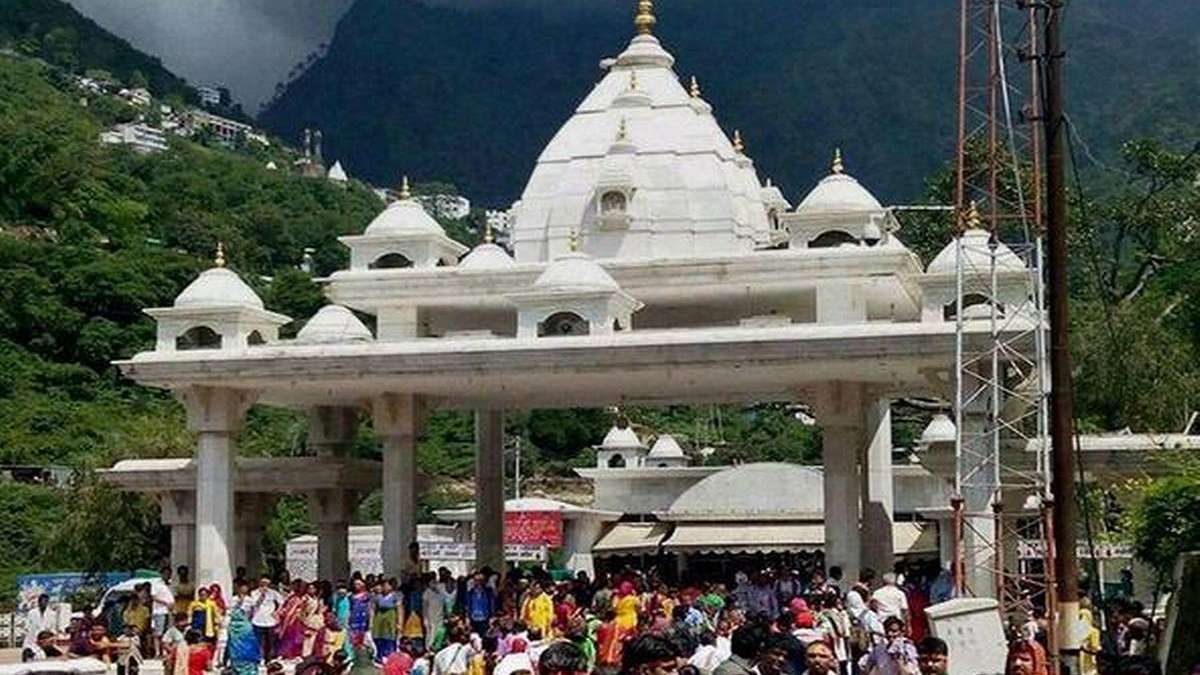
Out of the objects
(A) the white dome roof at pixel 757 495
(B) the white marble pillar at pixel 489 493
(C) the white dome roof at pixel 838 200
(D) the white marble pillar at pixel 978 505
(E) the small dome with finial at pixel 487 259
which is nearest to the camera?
(D) the white marble pillar at pixel 978 505

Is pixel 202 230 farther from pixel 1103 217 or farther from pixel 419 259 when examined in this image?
pixel 419 259

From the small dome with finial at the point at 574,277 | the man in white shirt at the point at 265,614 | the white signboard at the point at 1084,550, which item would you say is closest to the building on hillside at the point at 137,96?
the white signboard at the point at 1084,550

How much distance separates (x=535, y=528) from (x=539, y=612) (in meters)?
23.3

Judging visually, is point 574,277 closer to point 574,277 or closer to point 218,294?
point 574,277

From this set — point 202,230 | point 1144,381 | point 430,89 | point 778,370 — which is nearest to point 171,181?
point 202,230

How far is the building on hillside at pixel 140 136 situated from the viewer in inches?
4207

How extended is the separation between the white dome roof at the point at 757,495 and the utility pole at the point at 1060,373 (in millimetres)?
23327

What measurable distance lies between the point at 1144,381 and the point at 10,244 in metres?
43.5

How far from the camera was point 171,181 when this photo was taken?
87688mm

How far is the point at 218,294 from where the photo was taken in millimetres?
25578

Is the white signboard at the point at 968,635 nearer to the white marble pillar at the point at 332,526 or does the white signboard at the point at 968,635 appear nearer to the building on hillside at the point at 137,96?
the white marble pillar at the point at 332,526

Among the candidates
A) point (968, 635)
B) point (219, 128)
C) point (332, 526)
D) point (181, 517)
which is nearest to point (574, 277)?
point (332, 526)

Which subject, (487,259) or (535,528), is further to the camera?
(535,528)

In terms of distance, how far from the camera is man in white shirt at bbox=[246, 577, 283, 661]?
790 inches
